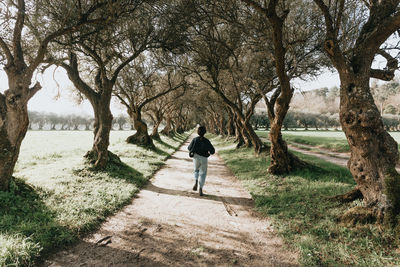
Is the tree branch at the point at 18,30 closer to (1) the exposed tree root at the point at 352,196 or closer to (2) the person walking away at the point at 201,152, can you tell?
(2) the person walking away at the point at 201,152

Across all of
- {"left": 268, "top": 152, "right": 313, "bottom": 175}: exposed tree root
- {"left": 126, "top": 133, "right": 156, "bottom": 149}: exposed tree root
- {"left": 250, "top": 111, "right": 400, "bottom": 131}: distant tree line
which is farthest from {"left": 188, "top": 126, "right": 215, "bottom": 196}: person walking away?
{"left": 250, "top": 111, "right": 400, "bottom": 131}: distant tree line

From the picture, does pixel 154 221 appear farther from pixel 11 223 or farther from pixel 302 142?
pixel 302 142

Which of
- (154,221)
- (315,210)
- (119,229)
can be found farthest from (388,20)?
(119,229)

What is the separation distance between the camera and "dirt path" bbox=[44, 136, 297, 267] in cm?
313

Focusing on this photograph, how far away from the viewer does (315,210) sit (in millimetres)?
4621

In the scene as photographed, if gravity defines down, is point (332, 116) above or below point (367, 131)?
above

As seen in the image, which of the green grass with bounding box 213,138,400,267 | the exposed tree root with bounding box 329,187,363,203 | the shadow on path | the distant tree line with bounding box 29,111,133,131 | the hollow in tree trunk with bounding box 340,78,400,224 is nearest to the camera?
the green grass with bounding box 213,138,400,267

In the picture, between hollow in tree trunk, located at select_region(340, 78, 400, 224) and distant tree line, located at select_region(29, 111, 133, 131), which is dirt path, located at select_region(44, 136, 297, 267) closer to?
hollow in tree trunk, located at select_region(340, 78, 400, 224)

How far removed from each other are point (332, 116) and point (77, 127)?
358ft

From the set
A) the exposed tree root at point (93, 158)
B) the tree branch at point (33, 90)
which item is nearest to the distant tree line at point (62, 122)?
the exposed tree root at point (93, 158)

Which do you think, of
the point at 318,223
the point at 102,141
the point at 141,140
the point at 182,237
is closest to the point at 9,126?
the point at 102,141

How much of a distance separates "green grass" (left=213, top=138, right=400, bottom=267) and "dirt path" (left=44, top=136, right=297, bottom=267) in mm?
339

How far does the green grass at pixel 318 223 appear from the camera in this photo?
3.04 m

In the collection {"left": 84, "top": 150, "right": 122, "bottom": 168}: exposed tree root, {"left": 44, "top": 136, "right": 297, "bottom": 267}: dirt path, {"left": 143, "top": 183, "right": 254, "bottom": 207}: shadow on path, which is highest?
{"left": 84, "top": 150, "right": 122, "bottom": 168}: exposed tree root
